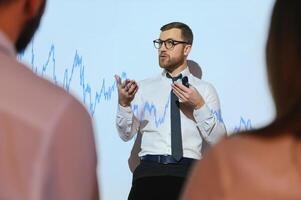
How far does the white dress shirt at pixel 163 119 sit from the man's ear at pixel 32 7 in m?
1.28

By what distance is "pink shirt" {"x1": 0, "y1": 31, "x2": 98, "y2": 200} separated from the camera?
1.63ft

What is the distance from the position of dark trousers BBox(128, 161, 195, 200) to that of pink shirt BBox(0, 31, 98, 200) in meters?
1.23

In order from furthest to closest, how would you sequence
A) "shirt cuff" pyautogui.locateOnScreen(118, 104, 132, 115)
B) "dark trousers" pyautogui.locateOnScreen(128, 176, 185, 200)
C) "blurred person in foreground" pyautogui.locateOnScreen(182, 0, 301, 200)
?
"shirt cuff" pyautogui.locateOnScreen(118, 104, 132, 115), "dark trousers" pyautogui.locateOnScreen(128, 176, 185, 200), "blurred person in foreground" pyautogui.locateOnScreen(182, 0, 301, 200)

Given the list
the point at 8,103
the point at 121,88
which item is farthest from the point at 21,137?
the point at 121,88

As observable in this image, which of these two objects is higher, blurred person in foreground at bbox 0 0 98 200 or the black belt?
blurred person in foreground at bbox 0 0 98 200

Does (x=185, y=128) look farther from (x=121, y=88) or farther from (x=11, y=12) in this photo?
(x=11, y=12)

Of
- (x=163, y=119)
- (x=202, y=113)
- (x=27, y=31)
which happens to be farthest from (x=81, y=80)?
(x=27, y=31)

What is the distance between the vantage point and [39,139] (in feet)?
1.64

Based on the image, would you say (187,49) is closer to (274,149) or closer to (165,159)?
(165,159)

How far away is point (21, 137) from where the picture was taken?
19.6 inches

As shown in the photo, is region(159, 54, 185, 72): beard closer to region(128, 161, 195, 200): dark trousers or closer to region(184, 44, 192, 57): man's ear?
region(184, 44, 192, 57): man's ear

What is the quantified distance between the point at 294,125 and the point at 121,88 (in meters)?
1.36

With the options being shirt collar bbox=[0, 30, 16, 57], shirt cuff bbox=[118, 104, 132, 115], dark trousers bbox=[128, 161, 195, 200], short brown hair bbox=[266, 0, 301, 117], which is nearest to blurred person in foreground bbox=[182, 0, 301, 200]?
short brown hair bbox=[266, 0, 301, 117]

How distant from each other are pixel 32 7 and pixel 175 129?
1.31 meters
